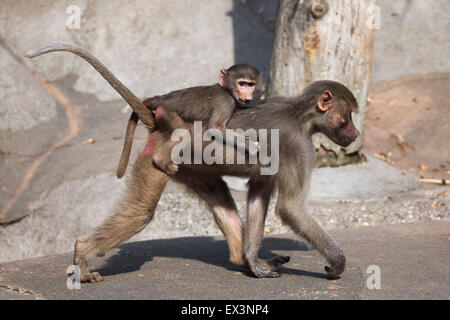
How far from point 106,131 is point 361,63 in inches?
173

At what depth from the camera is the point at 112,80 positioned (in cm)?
446

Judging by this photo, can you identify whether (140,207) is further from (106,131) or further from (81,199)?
(106,131)

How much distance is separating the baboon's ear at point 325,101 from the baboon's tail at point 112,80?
1286 mm

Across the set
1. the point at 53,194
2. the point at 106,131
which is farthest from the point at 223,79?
the point at 106,131

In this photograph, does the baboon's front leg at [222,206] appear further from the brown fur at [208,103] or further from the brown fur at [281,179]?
the brown fur at [208,103]

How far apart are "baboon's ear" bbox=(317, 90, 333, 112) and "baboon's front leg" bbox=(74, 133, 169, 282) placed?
4.13 ft

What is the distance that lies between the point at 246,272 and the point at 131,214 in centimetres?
106

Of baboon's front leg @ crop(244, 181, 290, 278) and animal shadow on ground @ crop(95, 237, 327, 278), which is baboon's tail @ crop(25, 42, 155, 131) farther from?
animal shadow on ground @ crop(95, 237, 327, 278)

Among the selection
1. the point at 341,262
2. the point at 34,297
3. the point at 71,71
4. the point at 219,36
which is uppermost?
the point at 219,36

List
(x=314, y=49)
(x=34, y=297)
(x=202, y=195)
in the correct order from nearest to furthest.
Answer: (x=34, y=297) → (x=202, y=195) → (x=314, y=49)

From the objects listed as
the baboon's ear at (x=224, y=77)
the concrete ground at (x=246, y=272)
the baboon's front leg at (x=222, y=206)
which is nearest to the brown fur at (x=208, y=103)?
the baboon's ear at (x=224, y=77)

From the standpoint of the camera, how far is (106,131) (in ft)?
33.4

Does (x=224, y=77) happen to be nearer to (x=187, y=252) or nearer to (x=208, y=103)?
(x=208, y=103)

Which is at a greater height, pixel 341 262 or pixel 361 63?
pixel 361 63
